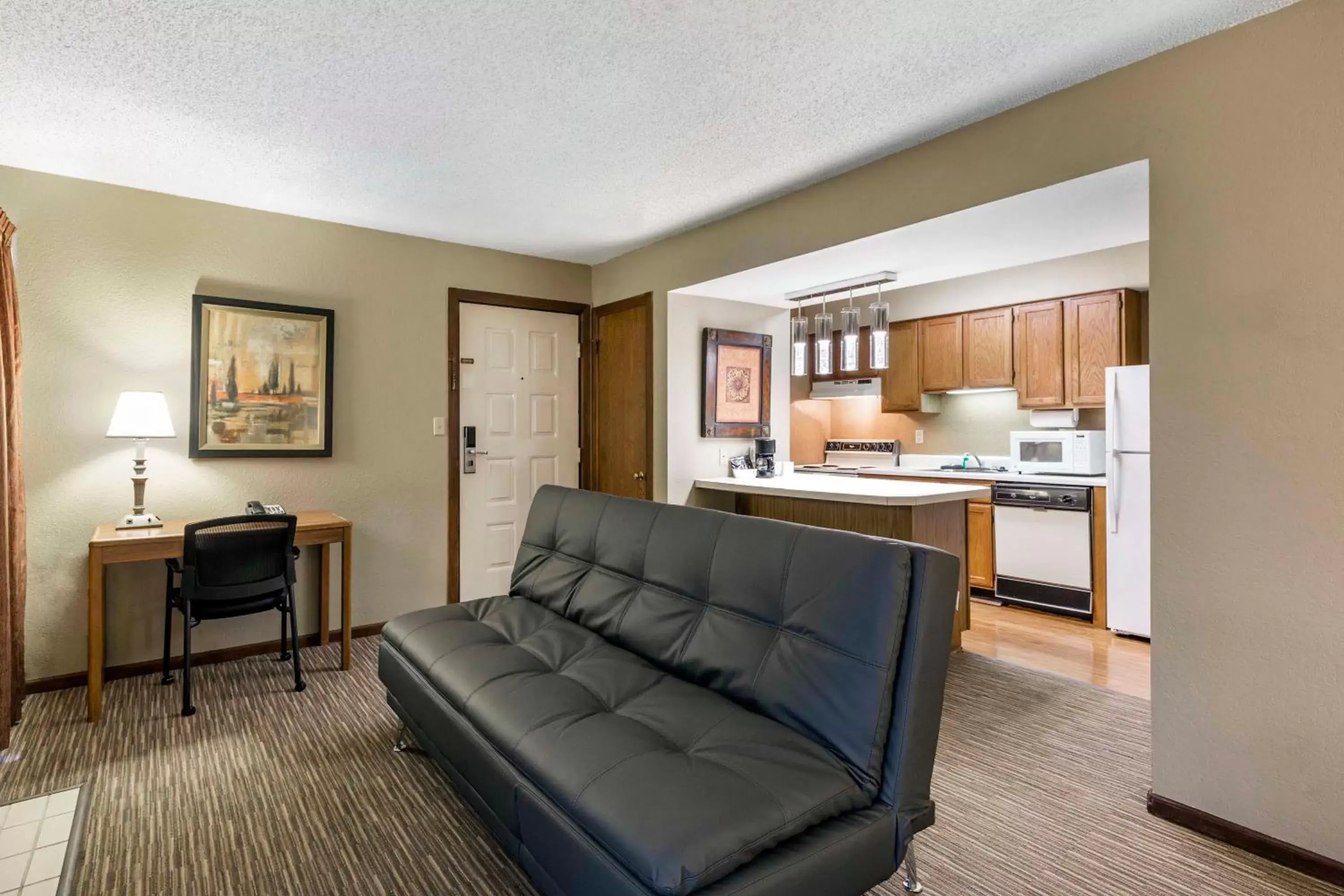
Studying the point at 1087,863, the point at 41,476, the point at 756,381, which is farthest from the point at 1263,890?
the point at 41,476

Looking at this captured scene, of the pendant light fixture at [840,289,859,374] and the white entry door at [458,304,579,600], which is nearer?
the pendant light fixture at [840,289,859,374]

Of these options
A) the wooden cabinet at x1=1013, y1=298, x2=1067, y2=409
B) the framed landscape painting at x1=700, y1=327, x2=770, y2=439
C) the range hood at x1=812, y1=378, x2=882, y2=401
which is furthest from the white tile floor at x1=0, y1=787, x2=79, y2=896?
the range hood at x1=812, y1=378, x2=882, y2=401

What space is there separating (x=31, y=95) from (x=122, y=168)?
70 cm

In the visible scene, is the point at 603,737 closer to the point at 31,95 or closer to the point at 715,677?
the point at 715,677

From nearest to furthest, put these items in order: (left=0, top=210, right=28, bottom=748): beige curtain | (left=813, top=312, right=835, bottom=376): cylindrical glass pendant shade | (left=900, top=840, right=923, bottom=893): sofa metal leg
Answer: (left=900, top=840, right=923, bottom=893): sofa metal leg
(left=0, top=210, right=28, bottom=748): beige curtain
(left=813, top=312, right=835, bottom=376): cylindrical glass pendant shade

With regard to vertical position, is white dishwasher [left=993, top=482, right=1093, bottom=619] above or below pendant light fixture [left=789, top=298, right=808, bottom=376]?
below

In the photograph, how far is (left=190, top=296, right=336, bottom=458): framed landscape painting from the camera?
3.61 metres

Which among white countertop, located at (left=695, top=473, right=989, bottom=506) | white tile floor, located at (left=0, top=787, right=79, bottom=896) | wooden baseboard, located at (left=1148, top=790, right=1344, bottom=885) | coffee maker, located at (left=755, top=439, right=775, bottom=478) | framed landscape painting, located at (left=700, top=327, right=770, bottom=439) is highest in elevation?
framed landscape painting, located at (left=700, top=327, right=770, bottom=439)

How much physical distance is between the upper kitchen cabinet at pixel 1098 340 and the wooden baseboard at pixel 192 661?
468cm

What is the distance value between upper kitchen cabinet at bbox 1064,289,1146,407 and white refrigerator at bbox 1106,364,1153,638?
1.52 ft

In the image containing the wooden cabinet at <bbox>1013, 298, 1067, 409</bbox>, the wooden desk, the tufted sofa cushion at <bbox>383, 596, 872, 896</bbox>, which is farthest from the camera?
the wooden cabinet at <bbox>1013, 298, 1067, 409</bbox>

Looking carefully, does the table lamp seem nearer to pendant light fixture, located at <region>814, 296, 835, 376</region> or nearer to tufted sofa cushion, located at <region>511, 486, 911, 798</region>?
tufted sofa cushion, located at <region>511, 486, 911, 798</region>

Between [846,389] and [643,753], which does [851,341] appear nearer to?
[643,753]

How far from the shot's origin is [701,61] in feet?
7.50
